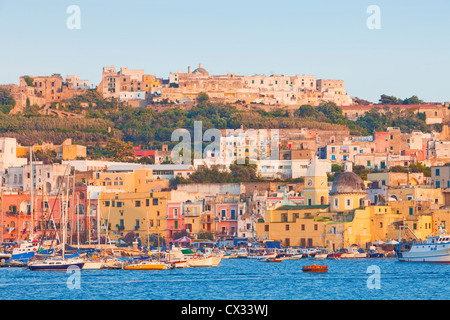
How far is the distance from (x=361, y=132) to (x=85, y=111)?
35273mm

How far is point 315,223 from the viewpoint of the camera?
210 ft

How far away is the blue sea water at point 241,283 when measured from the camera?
35.1 metres

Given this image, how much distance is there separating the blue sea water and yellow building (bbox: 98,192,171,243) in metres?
16.1

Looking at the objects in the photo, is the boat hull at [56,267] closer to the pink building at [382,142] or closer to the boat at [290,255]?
the boat at [290,255]

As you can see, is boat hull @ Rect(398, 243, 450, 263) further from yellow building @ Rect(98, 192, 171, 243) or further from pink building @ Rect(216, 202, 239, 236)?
yellow building @ Rect(98, 192, 171, 243)

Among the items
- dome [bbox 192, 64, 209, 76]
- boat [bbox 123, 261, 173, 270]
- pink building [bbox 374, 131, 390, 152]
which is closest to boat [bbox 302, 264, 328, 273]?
boat [bbox 123, 261, 173, 270]

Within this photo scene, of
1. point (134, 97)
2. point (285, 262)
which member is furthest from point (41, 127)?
A: point (285, 262)

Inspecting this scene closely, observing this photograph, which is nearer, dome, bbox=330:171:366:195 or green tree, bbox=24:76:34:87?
dome, bbox=330:171:366:195

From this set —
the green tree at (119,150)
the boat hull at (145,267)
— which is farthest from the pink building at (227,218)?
the green tree at (119,150)

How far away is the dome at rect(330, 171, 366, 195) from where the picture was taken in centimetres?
6588

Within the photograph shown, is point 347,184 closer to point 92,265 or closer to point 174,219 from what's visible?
point 174,219

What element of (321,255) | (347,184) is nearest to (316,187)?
(347,184)

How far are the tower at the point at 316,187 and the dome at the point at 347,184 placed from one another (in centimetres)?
254

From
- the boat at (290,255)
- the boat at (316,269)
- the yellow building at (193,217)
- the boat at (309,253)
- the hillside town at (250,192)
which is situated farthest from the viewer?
the yellow building at (193,217)
